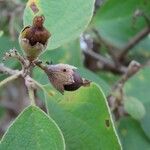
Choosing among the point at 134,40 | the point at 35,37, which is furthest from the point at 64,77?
the point at 134,40

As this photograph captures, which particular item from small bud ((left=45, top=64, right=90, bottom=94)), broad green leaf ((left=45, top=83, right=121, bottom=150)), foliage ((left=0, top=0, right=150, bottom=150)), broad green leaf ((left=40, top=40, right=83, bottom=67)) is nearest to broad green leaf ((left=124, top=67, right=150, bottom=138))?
foliage ((left=0, top=0, right=150, bottom=150))

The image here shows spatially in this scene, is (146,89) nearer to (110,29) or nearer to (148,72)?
(148,72)

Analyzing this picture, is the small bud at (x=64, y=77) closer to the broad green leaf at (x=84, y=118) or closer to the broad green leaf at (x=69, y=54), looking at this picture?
the broad green leaf at (x=84, y=118)

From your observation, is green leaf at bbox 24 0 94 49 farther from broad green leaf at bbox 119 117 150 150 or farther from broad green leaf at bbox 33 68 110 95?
broad green leaf at bbox 119 117 150 150

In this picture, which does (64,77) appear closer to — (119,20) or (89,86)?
(89,86)

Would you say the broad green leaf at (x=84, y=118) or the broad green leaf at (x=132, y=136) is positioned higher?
the broad green leaf at (x=84, y=118)

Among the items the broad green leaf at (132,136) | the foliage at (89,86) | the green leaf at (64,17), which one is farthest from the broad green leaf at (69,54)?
the green leaf at (64,17)
